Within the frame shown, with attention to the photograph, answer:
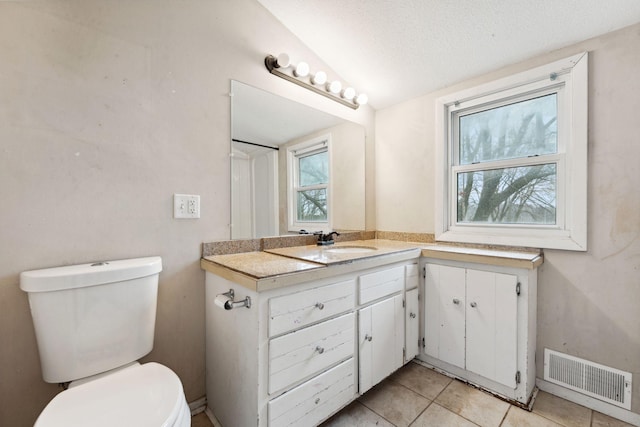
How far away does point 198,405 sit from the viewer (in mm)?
1401

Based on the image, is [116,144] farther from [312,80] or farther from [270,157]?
[312,80]

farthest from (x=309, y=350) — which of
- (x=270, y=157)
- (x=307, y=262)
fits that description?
(x=270, y=157)

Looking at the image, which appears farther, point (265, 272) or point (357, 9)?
point (357, 9)

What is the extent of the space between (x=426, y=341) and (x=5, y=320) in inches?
79.9

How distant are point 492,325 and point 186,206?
5.72 ft

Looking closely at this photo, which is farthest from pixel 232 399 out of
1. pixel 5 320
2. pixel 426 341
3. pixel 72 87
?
pixel 72 87

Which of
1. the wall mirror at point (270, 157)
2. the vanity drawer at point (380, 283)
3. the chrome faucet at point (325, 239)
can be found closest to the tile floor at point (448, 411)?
the vanity drawer at point (380, 283)

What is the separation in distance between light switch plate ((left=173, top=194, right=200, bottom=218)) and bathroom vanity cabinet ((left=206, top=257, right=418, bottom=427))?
0.31m

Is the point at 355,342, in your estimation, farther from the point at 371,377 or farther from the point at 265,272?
the point at 265,272

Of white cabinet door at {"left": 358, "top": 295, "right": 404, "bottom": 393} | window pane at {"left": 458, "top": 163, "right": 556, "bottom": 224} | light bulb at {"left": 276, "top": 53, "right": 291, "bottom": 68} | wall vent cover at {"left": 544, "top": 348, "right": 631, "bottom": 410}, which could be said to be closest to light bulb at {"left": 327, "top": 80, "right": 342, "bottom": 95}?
light bulb at {"left": 276, "top": 53, "right": 291, "bottom": 68}

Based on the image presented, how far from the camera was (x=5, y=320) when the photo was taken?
0.98 metres

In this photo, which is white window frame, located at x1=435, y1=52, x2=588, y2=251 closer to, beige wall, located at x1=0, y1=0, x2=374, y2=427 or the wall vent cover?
the wall vent cover

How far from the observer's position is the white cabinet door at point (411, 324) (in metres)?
1.68

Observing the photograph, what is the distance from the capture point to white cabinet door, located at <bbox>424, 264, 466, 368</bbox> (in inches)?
64.0
